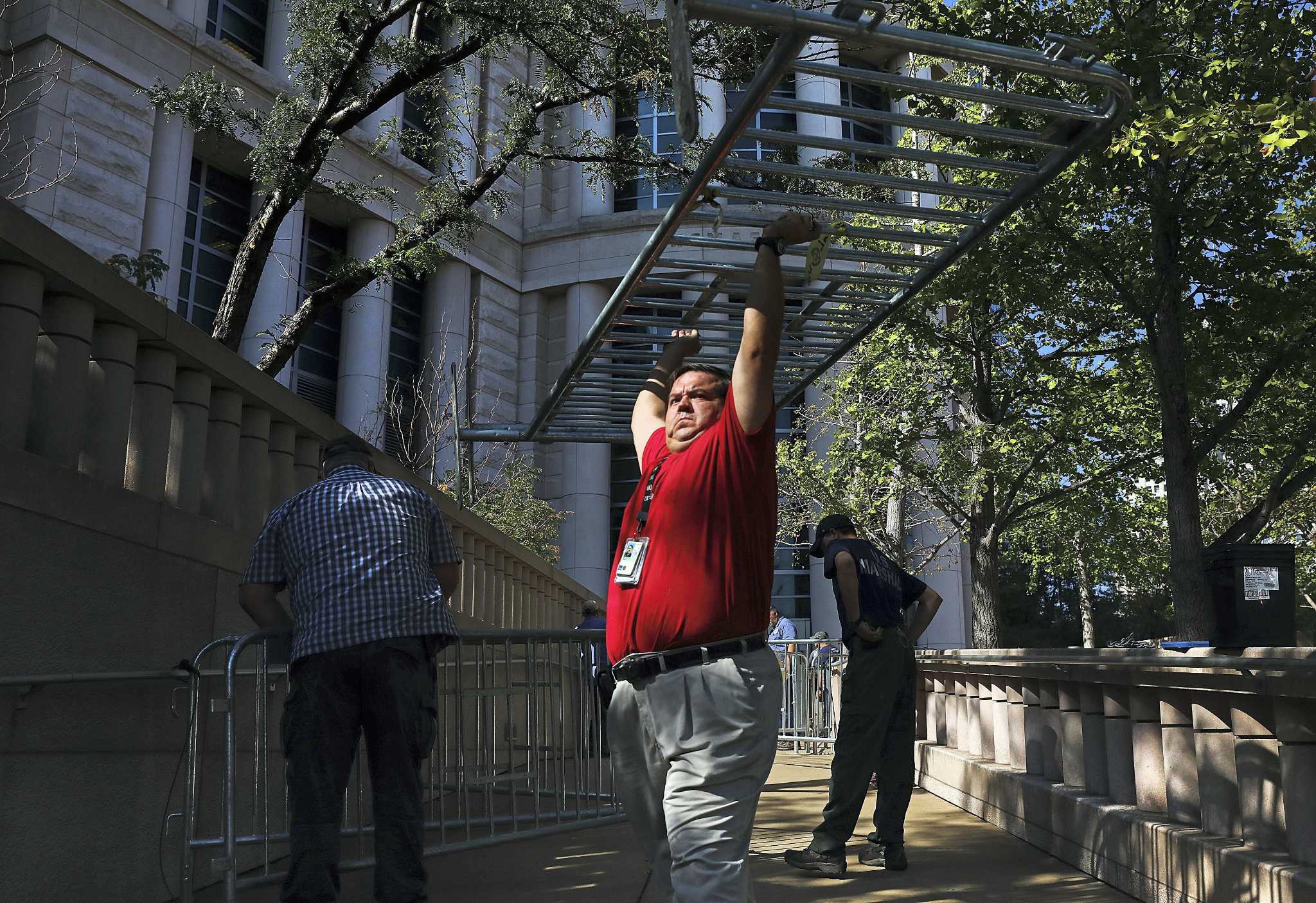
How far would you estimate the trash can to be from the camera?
668cm

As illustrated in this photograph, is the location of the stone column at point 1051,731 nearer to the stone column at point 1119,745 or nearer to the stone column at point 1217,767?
the stone column at point 1119,745

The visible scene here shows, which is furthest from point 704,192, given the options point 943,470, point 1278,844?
point 943,470

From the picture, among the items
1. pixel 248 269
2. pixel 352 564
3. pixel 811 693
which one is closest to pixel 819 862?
pixel 352 564

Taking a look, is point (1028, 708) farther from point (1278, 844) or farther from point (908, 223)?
point (908, 223)

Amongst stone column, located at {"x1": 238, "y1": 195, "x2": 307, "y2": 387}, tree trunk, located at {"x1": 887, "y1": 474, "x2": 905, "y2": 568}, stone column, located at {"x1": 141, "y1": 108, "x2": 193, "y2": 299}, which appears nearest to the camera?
tree trunk, located at {"x1": 887, "y1": 474, "x2": 905, "y2": 568}

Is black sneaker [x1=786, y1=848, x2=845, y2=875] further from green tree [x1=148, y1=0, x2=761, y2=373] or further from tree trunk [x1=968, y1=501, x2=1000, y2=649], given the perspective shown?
tree trunk [x1=968, y1=501, x2=1000, y2=649]

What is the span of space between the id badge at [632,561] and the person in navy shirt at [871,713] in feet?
10.3

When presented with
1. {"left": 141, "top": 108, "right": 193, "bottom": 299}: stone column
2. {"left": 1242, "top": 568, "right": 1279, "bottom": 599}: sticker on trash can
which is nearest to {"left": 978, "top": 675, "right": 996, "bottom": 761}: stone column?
{"left": 1242, "top": 568, "right": 1279, "bottom": 599}: sticker on trash can

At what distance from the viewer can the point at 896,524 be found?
24.8m

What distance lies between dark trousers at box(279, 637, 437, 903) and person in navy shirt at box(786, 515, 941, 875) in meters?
2.53

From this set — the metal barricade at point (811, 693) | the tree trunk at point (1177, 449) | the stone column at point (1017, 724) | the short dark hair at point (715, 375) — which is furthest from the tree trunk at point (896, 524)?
the short dark hair at point (715, 375)

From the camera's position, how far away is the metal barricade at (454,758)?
4973mm

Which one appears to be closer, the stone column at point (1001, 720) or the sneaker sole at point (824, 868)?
the sneaker sole at point (824, 868)

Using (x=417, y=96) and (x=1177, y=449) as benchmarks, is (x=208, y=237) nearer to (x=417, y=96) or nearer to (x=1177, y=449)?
(x=417, y=96)
